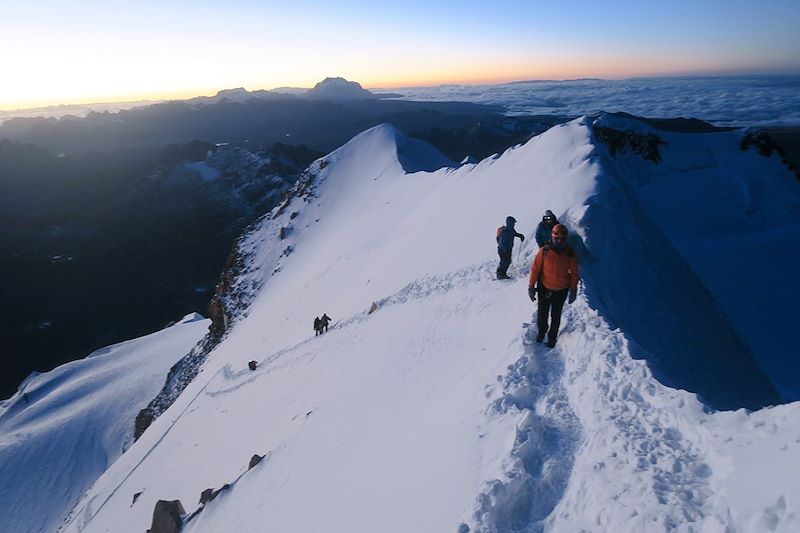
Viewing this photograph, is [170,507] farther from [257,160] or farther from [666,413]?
[257,160]

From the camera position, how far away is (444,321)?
13.1 meters

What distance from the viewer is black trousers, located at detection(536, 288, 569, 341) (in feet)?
26.5

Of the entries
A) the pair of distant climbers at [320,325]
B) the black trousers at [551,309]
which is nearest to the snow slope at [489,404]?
the black trousers at [551,309]

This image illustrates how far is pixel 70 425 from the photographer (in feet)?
110

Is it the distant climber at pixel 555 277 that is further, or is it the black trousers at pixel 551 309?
the black trousers at pixel 551 309

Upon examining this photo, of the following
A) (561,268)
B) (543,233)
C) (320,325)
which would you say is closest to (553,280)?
(561,268)

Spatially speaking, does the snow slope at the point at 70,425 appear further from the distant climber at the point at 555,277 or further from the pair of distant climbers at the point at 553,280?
the distant climber at the point at 555,277

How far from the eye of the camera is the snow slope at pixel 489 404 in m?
5.12

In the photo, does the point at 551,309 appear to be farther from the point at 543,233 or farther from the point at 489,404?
the point at 543,233

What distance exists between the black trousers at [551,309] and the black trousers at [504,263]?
4488 millimetres

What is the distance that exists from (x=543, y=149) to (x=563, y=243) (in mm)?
13849

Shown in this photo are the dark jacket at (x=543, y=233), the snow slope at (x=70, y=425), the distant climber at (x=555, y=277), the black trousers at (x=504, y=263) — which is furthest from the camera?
the snow slope at (x=70, y=425)

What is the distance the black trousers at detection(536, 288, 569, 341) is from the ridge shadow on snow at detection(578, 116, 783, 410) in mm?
1070

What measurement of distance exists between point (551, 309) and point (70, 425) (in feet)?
127
